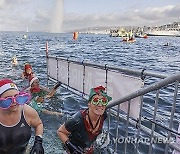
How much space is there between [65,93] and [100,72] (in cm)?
713

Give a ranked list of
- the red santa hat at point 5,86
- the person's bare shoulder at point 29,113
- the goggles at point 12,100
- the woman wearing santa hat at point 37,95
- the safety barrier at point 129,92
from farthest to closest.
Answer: the woman wearing santa hat at point 37,95
the person's bare shoulder at point 29,113
the safety barrier at point 129,92
the red santa hat at point 5,86
the goggles at point 12,100

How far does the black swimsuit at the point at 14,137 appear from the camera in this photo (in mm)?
3555

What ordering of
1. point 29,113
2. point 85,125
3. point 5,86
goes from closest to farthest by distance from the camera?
point 5,86 < point 29,113 < point 85,125

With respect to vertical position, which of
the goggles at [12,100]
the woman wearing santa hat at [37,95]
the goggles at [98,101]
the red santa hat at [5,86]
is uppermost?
the red santa hat at [5,86]

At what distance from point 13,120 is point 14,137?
257 mm

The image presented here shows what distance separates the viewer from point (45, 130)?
7242 mm

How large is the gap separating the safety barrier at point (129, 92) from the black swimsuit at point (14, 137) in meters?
1.80

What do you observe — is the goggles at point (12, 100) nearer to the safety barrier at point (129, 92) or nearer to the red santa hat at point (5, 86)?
the red santa hat at point (5, 86)

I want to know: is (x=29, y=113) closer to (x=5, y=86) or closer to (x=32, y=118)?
(x=32, y=118)

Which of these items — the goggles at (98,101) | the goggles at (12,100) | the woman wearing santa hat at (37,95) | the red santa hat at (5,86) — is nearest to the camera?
the goggles at (12,100)

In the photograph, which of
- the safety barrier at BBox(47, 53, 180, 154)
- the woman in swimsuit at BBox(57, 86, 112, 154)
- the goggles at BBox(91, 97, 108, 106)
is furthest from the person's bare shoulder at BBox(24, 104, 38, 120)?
the safety barrier at BBox(47, 53, 180, 154)

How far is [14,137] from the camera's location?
3586 mm

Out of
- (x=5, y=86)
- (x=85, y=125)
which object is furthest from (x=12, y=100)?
(x=85, y=125)

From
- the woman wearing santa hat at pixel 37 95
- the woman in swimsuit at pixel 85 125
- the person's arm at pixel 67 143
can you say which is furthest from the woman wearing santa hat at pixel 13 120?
the woman wearing santa hat at pixel 37 95
